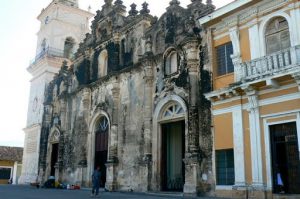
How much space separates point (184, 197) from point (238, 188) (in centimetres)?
220

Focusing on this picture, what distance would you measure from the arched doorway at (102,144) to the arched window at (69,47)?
11.5 meters

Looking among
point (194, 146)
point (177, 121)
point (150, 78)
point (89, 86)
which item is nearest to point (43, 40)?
point (89, 86)

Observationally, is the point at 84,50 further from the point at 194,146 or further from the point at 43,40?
the point at 194,146

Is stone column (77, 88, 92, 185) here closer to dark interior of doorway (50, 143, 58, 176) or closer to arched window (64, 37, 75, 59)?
dark interior of doorway (50, 143, 58, 176)

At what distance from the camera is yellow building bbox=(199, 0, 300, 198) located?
12.0m

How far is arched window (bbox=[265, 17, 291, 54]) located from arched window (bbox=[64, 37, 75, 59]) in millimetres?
21399

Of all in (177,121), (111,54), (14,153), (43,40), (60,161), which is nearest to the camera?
(177,121)

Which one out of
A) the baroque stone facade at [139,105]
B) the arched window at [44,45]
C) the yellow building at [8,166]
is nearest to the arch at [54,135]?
the baroque stone facade at [139,105]

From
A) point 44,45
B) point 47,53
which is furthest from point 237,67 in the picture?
point 44,45

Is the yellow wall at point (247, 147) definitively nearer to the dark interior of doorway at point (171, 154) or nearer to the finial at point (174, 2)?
the dark interior of doorway at point (171, 154)

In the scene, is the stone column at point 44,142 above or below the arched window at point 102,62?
below

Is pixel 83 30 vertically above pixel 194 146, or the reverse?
pixel 83 30

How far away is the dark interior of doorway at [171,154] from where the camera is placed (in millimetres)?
16734

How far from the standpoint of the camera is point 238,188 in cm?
1284
